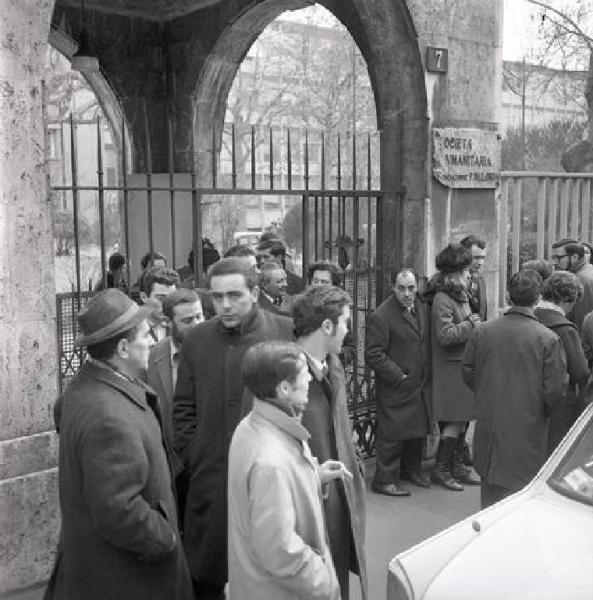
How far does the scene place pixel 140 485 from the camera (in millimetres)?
2885

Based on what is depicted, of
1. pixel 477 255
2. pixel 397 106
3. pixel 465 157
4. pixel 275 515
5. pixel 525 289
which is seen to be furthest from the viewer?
pixel 465 157

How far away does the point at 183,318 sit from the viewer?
4.50 metres

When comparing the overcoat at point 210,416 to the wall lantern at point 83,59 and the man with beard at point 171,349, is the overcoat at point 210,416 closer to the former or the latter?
the man with beard at point 171,349

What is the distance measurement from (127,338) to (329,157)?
27.4 metres

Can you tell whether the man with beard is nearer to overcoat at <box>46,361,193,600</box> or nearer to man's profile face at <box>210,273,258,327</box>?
man's profile face at <box>210,273,258,327</box>

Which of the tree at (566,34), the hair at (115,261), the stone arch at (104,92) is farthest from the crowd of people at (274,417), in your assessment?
the tree at (566,34)

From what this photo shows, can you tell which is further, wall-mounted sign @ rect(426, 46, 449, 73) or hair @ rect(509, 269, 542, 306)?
wall-mounted sign @ rect(426, 46, 449, 73)

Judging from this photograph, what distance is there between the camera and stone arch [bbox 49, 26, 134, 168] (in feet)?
33.4

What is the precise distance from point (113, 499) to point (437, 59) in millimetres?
5206

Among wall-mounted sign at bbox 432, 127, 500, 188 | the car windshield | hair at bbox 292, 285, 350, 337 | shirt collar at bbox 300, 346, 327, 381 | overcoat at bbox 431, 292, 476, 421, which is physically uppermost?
wall-mounted sign at bbox 432, 127, 500, 188

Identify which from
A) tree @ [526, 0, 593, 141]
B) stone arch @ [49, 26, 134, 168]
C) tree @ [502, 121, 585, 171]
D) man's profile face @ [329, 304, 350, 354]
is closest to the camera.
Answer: man's profile face @ [329, 304, 350, 354]

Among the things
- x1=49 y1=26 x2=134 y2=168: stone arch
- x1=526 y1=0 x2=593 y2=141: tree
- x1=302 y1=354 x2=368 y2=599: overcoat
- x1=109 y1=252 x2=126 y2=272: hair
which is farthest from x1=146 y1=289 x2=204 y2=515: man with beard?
x1=526 y1=0 x2=593 y2=141: tree

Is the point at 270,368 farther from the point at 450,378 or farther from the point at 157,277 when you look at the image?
the point at 450,378

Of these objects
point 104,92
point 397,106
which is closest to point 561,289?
point 397,106
